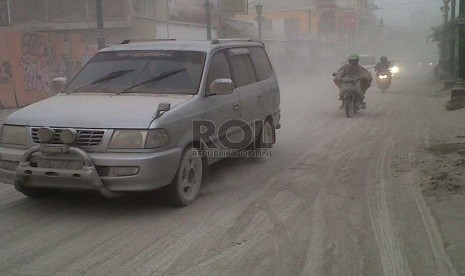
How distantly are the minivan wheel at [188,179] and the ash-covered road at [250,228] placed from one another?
13 cm

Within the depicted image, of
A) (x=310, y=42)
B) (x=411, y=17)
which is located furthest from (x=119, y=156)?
(x=411, y=17)

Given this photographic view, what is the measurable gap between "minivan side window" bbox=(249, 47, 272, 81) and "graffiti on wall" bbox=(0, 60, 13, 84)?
10.6m

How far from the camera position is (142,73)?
6.33m

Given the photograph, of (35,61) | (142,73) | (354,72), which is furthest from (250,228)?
(35,61)

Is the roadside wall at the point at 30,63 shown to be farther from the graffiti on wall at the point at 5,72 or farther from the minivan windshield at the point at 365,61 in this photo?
the minivan windshield at the point at 365,61

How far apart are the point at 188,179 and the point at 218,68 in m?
1.68

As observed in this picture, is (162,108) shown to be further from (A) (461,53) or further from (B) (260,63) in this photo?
(A) (461,53)

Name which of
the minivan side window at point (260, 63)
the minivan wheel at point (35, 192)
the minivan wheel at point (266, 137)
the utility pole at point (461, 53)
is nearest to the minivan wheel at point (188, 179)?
the minivan wheel at point (35, 192)

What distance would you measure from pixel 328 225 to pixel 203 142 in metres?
1.80

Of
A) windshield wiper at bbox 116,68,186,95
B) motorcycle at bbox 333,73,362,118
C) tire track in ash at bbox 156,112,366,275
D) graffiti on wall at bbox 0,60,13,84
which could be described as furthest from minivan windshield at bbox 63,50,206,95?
graffiti on wall at bbox 0,60,13,84

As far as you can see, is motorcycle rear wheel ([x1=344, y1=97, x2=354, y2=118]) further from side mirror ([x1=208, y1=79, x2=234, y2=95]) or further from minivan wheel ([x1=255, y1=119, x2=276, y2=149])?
side mirror ([x1=208, y1=79, x2=234, y2=95])

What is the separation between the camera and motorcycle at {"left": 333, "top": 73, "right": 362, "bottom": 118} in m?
14.5

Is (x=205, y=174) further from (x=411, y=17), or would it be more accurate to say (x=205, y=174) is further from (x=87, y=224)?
(x=411, y=17)

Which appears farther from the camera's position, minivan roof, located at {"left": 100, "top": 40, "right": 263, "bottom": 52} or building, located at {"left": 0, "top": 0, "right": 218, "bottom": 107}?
building, located at {"left": 0, "top": 0, "right": 218, "bottom": 107}
